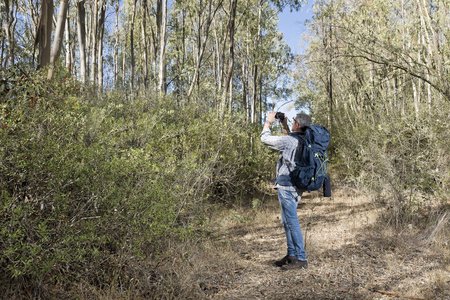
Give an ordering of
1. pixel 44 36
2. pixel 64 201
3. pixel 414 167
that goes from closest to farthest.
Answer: pixel 64 201
pixel 44 36
pixel 414 167

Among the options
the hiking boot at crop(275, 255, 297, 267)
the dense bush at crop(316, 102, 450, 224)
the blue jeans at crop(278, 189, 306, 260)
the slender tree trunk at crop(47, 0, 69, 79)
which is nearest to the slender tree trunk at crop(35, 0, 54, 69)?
the slender tree trunk at crop(47, 0, 69, 79)

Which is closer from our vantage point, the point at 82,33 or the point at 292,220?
the point at 292,220

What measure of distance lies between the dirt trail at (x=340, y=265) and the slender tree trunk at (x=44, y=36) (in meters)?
2.96

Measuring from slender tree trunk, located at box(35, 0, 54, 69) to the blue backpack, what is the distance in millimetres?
2860

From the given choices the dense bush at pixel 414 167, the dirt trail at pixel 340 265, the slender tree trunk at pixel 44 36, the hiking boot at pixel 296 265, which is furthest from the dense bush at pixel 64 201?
the dense bush at pixel 414 167

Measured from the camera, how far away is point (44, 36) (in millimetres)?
3846

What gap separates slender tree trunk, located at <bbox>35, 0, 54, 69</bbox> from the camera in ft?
12.5

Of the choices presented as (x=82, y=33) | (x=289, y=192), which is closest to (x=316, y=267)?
(x=289, y=192)

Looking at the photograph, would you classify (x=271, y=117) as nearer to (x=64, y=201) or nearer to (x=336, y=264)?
(x=336, y=264)

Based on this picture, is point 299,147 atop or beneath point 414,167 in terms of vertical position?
atop

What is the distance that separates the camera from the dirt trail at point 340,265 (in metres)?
3.61

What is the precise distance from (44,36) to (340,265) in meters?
4.34

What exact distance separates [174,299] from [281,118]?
234 cm

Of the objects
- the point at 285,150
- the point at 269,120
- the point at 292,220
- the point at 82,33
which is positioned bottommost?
the point at 292,220
